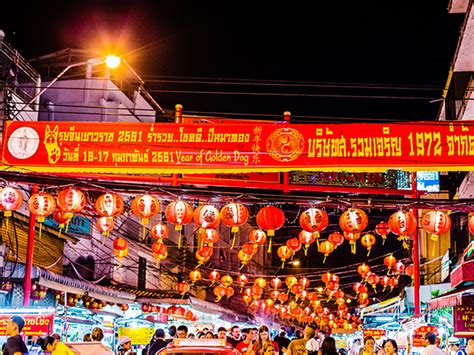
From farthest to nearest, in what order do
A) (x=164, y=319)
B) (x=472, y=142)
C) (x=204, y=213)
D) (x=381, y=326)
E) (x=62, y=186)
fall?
(x=381, y=326), (x=164, y=319), (x=204, y=213), (x=62, y=186), (x=472, y=142)

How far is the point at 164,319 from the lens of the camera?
104 ft

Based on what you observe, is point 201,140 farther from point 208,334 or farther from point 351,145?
point 208,334

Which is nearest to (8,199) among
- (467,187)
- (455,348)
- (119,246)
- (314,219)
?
(314,219)

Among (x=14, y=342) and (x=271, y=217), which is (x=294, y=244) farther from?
(x=14, y=342)

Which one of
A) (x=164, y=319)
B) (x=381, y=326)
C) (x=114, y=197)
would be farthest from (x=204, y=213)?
(x=381, y=326)

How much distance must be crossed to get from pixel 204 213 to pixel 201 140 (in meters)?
3.65

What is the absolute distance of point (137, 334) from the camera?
85.4 ft

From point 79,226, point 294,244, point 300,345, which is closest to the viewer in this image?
point 300,345

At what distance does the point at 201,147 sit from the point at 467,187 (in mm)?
11709

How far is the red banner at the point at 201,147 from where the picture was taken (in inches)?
525

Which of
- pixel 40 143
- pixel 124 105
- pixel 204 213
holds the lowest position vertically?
pixel 204 213

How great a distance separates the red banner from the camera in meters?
13.3

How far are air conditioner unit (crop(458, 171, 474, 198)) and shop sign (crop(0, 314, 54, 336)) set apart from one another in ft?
43.1

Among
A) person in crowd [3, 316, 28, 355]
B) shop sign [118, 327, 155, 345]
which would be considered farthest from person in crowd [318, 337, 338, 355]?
shop sign [118, 327, 155, 345]
